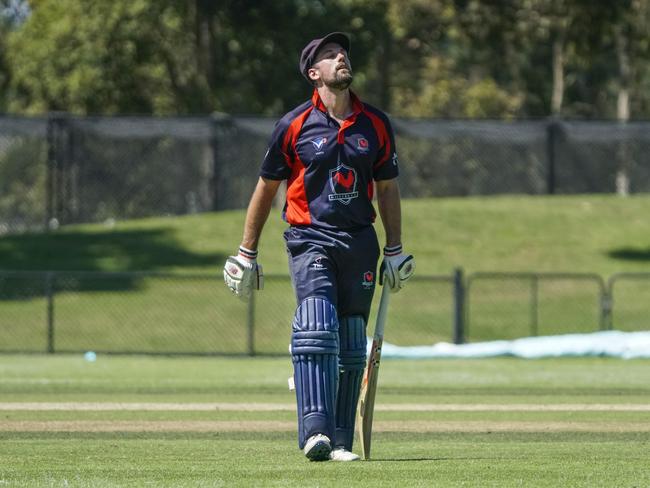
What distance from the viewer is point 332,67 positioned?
783 centimetres

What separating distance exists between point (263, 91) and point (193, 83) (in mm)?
2307

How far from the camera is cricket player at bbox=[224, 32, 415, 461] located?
25.1 ft

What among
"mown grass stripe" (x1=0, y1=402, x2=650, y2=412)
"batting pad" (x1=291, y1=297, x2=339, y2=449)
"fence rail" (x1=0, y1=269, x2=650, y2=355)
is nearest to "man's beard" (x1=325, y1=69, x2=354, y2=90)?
"batting pad" (x1=291, y1=297, x2=339, y2=449)

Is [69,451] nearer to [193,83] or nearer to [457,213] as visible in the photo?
[457,213]

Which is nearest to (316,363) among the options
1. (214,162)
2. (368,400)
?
(368,400)

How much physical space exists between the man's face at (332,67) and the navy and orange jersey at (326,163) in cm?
12

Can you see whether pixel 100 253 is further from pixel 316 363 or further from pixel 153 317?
pixel 316 363

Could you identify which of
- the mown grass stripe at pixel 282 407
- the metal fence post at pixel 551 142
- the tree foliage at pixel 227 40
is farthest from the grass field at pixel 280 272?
the mown grass stripe at pixel 282 407

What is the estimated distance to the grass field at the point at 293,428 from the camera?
6.94m

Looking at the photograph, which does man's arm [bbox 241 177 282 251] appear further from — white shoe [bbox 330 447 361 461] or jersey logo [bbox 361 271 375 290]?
white shoe [bbox 330 447 361 461]

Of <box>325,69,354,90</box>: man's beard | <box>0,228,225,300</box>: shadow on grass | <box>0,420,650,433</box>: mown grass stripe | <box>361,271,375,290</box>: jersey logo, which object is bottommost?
<box>0,228,225,300</box>: shadow on grass

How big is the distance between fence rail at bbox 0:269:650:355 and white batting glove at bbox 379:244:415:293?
664 inches

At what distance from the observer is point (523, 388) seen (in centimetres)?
1545

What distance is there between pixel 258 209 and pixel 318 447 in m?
1.32
